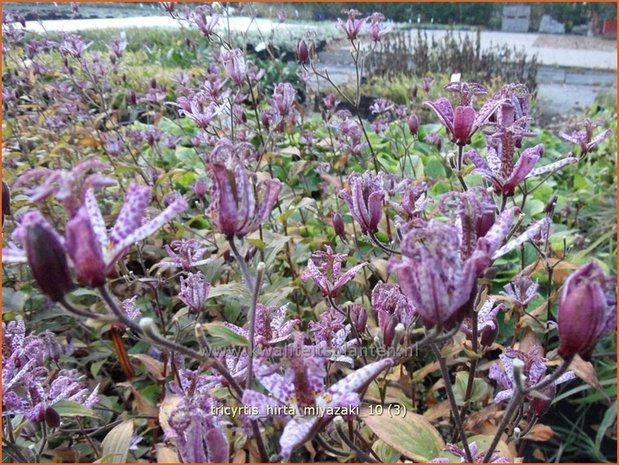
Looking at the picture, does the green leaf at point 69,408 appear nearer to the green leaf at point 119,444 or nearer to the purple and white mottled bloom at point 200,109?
the green leaf at point 119,444

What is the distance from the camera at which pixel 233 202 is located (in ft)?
Result: 1.84

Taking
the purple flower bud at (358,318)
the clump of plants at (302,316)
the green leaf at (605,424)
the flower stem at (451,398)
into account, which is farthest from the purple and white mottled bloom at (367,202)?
the green leaf at (605,424)

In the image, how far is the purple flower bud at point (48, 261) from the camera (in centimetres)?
45

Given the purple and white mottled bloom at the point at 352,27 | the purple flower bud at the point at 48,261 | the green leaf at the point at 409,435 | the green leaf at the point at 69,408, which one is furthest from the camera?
the purple and white mottled bloom at the point at 352,27

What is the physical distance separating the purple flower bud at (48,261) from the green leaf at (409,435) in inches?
15.9

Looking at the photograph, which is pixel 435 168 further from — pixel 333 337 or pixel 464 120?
pixel 333 337

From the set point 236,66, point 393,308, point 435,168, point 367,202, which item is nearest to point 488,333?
point 393,308

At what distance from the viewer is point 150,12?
3250mm

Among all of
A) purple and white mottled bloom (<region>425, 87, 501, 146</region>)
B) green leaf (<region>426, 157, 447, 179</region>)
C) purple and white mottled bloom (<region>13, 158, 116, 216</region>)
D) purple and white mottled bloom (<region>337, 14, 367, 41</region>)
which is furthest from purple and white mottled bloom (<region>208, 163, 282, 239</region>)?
green leaf (<region>426, 157, 447, 179</region>)

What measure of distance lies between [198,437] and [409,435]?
275mm

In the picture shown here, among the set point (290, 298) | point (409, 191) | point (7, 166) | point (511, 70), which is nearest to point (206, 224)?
point (290, 298)

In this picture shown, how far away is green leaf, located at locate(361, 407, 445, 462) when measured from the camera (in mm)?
651

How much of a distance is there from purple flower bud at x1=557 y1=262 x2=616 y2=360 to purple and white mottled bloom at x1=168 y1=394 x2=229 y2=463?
1.11 ft

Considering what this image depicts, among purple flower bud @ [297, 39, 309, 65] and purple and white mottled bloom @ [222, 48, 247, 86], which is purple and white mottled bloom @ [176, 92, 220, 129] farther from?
purple flower bud @ [297, 39, 309, 65]
